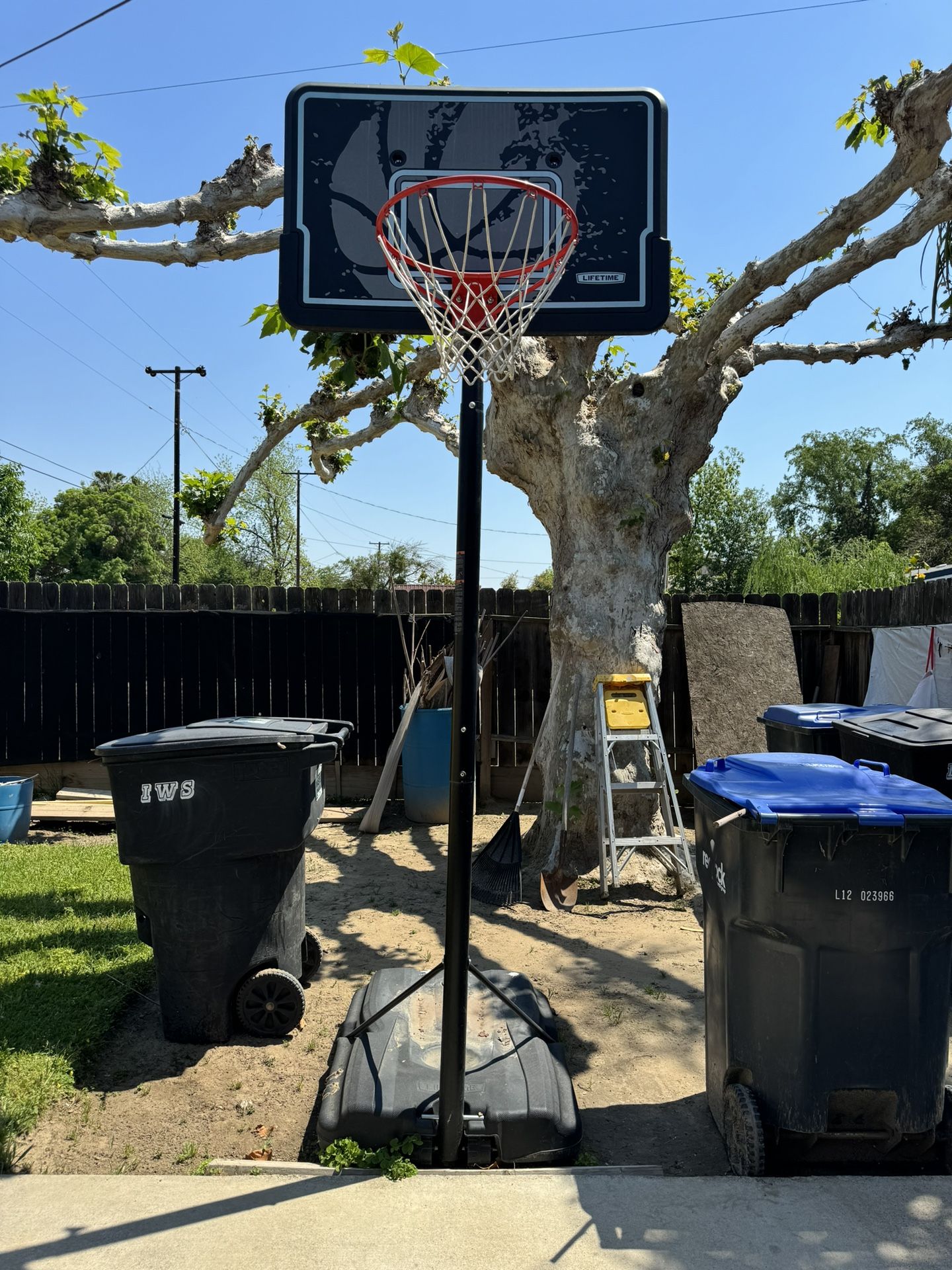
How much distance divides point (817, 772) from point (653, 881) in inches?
162

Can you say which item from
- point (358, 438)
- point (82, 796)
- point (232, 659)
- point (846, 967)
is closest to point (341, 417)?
point (358, 438)

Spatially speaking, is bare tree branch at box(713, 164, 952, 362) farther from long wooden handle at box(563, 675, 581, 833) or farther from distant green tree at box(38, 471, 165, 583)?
distant green tree at box(38, 471, 165, 583)

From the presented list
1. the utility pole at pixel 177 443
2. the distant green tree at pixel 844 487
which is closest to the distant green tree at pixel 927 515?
the distant green tree at pixel 844 487

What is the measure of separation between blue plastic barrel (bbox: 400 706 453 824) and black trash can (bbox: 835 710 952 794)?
13.9 feet

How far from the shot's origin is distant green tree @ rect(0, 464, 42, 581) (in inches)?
1353

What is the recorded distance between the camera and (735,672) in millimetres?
8938

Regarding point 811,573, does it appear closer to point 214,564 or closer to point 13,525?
point 13,525

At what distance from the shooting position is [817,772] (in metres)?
3.29

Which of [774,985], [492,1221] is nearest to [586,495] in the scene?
[774,985]

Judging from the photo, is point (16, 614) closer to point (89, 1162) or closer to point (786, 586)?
point (89, 1162)

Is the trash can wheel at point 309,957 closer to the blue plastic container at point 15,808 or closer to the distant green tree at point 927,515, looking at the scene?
the blue plastic container at point 15,808

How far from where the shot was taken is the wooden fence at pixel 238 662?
10.0m

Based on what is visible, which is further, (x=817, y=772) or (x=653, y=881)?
(x=653, y=881)

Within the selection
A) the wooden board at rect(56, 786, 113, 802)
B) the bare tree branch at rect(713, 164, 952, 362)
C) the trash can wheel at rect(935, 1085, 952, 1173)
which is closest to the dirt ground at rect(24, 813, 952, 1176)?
the trash can wheel at rect(935, 1085, 952, 1173)
